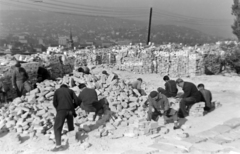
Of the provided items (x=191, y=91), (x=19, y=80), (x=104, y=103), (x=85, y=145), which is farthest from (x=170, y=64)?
(x=85, y=145)

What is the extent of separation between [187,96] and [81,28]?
3173 cm

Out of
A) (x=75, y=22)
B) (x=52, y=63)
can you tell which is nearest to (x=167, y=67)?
(x=52, y=63)

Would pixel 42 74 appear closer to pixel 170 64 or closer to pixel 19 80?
pixel 19 80

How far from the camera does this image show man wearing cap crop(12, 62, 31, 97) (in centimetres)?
956

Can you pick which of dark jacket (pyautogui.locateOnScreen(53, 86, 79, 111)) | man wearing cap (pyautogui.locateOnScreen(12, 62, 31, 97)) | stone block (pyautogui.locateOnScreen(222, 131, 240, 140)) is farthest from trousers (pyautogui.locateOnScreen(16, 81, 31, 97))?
stone block (pyautogui.locateOnScreen(222, 131, 240, 140))

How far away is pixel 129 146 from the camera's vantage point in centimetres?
626

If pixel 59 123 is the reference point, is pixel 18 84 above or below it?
above

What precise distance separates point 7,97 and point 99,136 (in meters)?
5.28

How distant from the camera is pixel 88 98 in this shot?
760 cm

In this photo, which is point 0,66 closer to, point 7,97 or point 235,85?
point 7,97

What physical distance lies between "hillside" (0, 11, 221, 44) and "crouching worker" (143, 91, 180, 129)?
21.6 metres

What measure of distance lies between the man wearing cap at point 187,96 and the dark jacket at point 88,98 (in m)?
2.54

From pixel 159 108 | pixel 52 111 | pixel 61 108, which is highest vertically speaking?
pixel 61 108

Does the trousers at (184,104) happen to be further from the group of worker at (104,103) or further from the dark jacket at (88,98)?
the dark jacket at (88,98)
